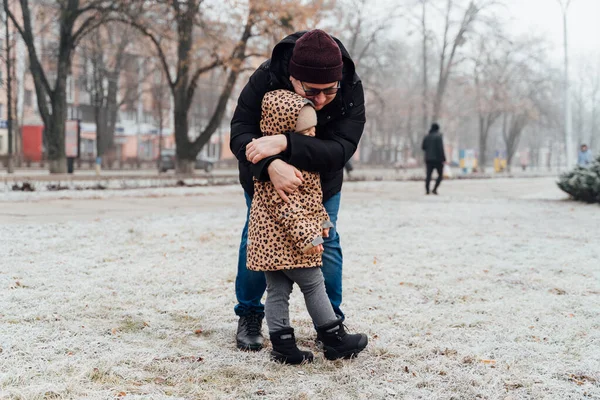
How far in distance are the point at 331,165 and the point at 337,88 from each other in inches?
13.5

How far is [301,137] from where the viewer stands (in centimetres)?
255

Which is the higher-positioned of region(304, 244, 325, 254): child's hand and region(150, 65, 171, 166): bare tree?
region(150, 65, 171, 166): bare tree

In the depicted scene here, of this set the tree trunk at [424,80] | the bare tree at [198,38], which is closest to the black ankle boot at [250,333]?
the bare tree at [198,38]

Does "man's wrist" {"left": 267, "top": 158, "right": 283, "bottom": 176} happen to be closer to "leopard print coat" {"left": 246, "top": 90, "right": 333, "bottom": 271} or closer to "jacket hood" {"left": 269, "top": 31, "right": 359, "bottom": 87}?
"leopard print coat" {"left": 246, "top": 90, "right": 333, "bottom": 271}

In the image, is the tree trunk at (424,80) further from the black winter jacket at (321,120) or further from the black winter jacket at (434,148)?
the black winter jacket at (321,120)

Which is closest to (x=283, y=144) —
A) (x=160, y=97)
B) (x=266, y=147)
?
(x=266, y=147)

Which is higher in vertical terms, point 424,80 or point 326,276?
point 424,80

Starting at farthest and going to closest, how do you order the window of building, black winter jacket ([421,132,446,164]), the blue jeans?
the window of building → black winter jacket ([421,132,446,164]) → the blue jeans

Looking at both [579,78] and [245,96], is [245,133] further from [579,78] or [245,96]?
[579,78]

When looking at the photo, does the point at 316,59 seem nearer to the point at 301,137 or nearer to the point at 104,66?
the point at 301,137

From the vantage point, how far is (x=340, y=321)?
275cm

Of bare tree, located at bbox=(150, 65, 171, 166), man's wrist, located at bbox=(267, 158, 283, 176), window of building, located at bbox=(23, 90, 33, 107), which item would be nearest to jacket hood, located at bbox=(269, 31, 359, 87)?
man's wrist, located at bbox=(267, 158, 283, 176)

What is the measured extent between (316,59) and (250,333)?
1367mm

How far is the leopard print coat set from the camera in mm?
2529
